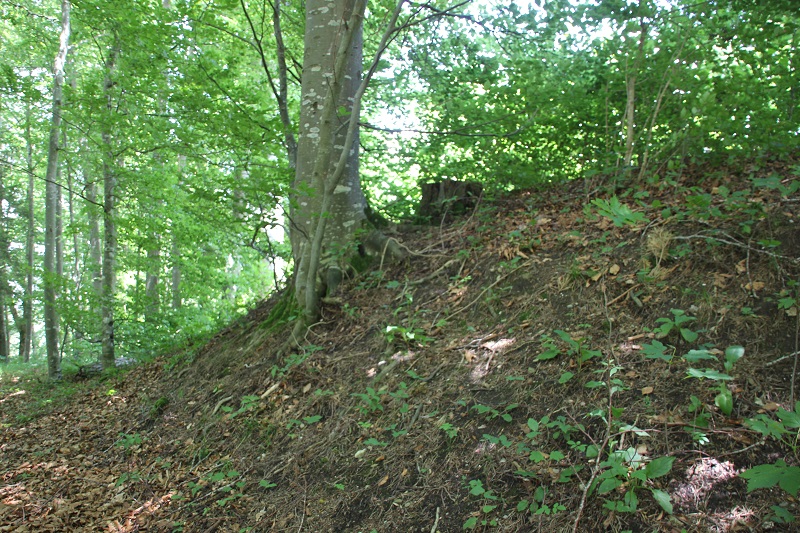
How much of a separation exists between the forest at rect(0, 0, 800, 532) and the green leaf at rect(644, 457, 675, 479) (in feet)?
0.35

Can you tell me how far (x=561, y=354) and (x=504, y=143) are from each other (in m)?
3.22

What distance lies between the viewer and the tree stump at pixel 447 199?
6.27 metres

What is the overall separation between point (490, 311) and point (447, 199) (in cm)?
231

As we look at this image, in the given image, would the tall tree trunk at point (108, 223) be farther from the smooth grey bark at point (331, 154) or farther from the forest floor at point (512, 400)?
the smooth grey bark at point (331, 154)

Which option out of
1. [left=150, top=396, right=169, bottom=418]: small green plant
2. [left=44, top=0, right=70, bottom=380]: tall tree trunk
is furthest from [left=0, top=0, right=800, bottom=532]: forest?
[left=44, top=0, right=70, bottom=380]: tall tree trunk

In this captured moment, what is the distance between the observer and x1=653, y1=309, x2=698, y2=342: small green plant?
3.07 metres

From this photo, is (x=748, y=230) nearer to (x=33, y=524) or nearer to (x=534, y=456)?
(x=534, y=456)

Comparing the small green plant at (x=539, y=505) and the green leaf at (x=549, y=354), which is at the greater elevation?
the green leaf at (x=549, y=354)

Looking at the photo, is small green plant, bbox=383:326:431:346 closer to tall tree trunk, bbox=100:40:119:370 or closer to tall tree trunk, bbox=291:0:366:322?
tall tree trunk, bbox=291:0:366:322

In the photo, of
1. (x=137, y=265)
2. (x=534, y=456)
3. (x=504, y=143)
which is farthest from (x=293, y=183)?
(x=137, y=265)

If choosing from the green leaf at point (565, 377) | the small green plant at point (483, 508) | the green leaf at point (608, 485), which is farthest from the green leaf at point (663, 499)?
the green leaf at point (565, 377)

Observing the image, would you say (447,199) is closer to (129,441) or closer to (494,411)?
(494,411)

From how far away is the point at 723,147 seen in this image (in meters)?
4.93

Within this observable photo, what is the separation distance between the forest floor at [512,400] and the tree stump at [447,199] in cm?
44
